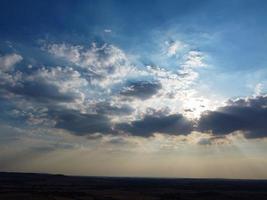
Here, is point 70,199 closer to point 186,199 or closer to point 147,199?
point 147,199

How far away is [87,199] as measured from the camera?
7531 centimetres

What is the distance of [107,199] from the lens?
7600cm

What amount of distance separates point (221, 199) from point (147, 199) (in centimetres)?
1888

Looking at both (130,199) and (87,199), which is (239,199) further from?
(87,199)

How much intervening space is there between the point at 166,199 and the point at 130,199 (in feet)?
28.5

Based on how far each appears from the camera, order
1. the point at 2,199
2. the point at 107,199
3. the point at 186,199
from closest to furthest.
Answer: the point at 2,199
the point at 107,199
the point at 186,199

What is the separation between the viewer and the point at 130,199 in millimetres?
76188

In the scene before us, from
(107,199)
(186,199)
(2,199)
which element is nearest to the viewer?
(2,199)

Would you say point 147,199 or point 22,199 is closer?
point 22,199

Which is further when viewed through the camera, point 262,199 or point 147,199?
point 262,199

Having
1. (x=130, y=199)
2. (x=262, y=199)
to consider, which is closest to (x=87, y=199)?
(x=130, y=199)

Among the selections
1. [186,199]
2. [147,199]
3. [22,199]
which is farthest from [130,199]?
[22,199]

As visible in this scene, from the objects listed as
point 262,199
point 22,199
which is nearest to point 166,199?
point 262,199

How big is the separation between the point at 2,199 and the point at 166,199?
33563 millimetres
